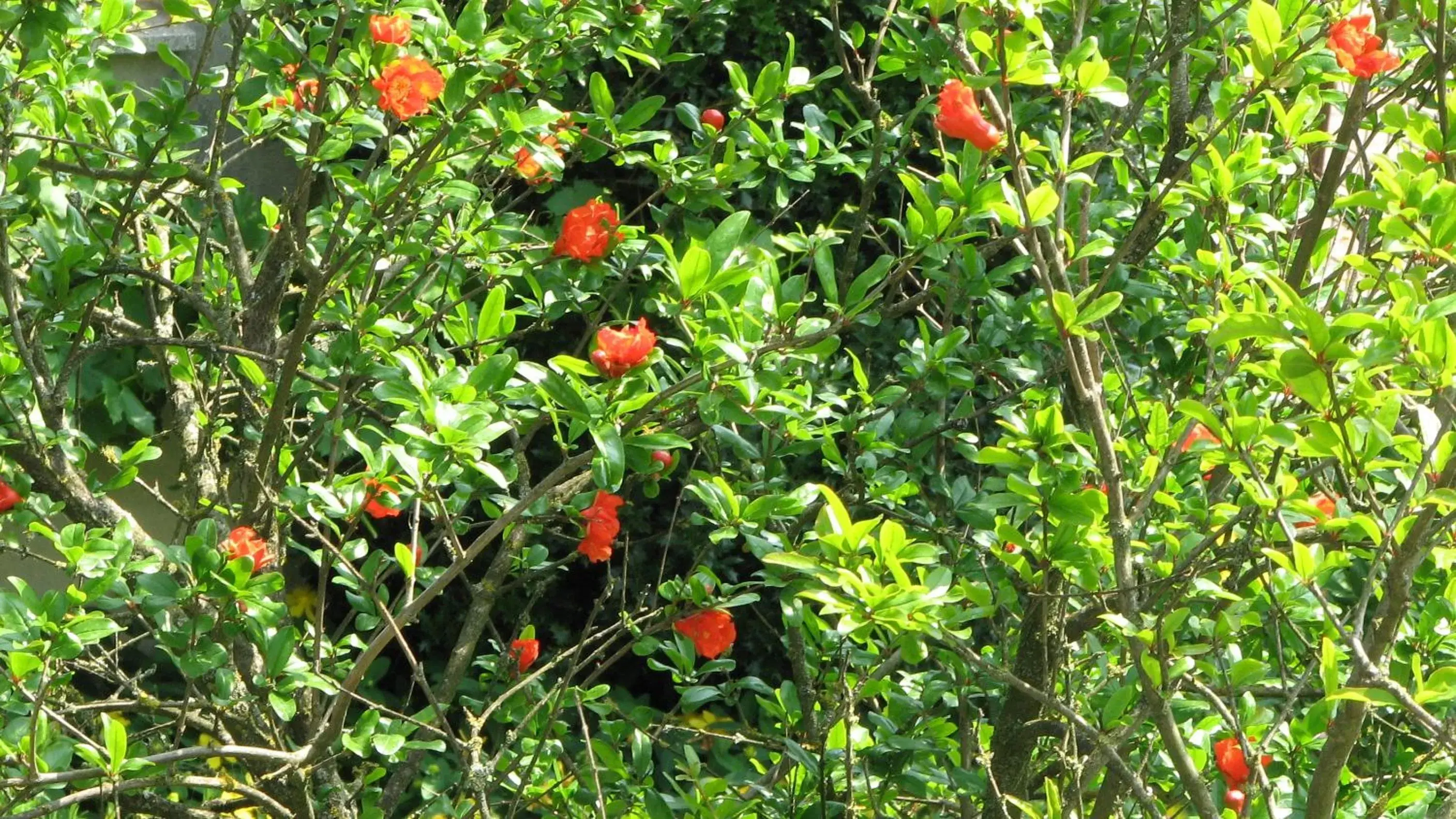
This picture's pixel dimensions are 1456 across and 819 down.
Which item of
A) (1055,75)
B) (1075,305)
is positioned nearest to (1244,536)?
(1075,305)

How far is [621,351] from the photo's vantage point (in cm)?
164

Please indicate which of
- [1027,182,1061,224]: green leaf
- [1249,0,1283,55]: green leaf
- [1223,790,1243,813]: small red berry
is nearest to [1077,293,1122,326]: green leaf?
[1027,182,1061,224]: green leaf

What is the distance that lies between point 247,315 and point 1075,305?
5.03 ft

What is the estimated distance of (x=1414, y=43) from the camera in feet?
8.36

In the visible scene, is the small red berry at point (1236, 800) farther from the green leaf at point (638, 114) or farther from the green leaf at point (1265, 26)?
the green leaf at point (638, 114)

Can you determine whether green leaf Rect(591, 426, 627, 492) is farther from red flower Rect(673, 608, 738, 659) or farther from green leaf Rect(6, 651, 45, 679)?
green leaf Rect(6, 651, 45, 679)

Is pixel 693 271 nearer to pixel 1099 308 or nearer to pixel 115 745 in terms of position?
pixel 1099 308

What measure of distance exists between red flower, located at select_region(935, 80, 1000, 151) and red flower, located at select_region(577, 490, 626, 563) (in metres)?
0.70

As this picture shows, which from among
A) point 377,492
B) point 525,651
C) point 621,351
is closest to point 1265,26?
point 621,351

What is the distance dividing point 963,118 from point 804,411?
18.2 inches

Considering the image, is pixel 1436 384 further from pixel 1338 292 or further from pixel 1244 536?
pixel 1338 292

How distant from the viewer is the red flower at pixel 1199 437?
1616 mm

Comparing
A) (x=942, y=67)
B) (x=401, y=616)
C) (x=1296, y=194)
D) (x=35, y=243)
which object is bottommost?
(x=401, y=616)

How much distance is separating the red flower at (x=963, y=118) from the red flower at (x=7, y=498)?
1.46 metres
